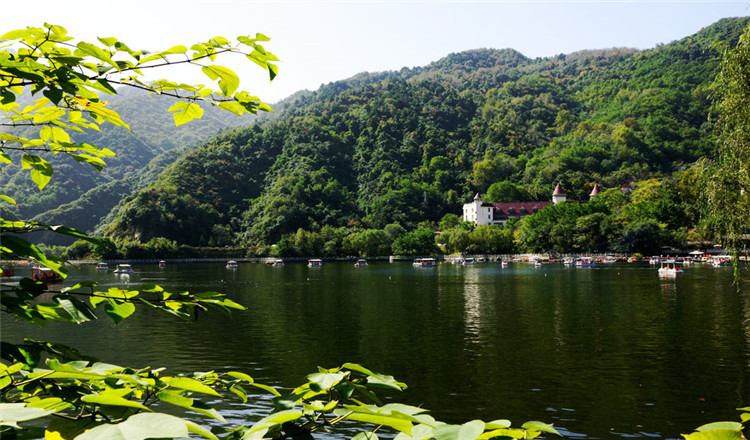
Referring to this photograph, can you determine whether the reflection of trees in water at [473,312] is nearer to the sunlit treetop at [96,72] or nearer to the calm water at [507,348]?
the calm water at [507,348]

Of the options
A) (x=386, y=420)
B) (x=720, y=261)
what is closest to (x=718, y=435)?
(x=386, y=420)

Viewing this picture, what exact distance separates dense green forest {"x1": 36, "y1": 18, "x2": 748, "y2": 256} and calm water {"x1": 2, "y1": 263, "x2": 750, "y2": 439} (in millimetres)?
69861

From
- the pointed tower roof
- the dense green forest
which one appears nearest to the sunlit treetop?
the dense green forest

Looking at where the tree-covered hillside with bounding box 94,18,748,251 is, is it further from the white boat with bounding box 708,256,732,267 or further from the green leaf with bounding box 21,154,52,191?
the green leaf with bounding box 21,154,52,191

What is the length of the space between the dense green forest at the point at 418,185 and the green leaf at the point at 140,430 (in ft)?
348

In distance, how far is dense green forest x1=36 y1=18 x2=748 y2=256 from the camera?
368 ft

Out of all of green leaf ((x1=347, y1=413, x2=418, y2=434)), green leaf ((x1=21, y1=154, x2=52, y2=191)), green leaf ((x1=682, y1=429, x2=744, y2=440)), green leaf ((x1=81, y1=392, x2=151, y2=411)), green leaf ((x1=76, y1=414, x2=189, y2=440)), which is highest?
green leaf ((x1=21, y1=154, x2=52, y2=191))

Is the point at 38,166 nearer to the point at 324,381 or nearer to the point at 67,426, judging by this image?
the point at 67,426

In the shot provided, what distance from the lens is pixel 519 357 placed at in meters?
21.7

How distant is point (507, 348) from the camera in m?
23.5

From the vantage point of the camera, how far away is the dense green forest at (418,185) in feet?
368

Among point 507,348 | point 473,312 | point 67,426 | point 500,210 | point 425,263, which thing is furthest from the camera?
point 500,210

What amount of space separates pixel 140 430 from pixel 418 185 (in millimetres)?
162477

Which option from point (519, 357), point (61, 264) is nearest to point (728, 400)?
point (519, 357)
